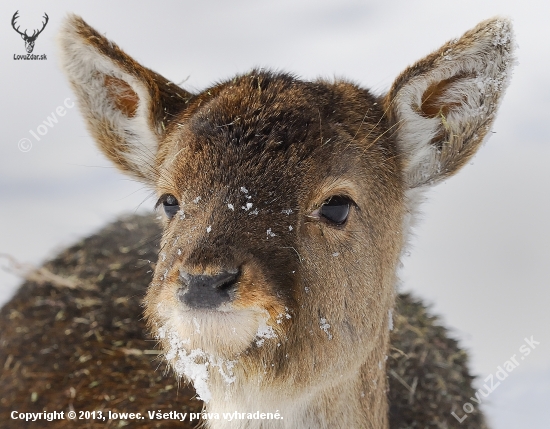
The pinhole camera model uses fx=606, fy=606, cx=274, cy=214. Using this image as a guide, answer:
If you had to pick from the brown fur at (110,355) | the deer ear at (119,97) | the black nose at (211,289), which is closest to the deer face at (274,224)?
the black nose at (211,289)

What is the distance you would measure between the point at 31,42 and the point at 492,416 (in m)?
7.06

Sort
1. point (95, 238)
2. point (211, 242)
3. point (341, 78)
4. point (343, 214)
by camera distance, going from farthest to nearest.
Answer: point (95, 238) < point (341, 78) < point (343, 214) < point (211, 242)

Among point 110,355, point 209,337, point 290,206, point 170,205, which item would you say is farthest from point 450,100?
point 110,355

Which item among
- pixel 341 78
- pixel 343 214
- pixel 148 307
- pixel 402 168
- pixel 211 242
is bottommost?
pixel 148 307

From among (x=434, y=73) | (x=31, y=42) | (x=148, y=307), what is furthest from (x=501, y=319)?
(x=31, y=42)

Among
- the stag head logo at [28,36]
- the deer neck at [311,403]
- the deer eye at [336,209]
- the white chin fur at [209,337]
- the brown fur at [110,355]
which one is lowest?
the brown fur at [110,355]

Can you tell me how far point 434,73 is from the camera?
12.4 feet

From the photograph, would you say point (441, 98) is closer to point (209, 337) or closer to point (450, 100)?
point (450, 100)

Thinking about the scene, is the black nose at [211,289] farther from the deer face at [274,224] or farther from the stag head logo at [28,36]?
the stag head logo at [28,36]

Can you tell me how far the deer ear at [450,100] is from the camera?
3688 millimetres

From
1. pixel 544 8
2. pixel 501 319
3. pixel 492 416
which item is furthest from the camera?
pixel 544 8

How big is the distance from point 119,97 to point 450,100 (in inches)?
93.8

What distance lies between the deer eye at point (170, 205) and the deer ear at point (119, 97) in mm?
473

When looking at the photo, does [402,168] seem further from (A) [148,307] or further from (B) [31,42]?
(B) [31,42]
